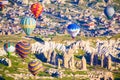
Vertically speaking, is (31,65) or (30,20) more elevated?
(30,20)

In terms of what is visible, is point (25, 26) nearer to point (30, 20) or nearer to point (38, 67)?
point (30, 20)

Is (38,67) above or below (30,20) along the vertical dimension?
below

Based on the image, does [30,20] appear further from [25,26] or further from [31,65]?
[31,65]

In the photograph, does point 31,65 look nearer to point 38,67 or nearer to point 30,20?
point 38,67

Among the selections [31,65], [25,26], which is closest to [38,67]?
[31,65]

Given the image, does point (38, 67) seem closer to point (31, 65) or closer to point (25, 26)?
point (31, 65)
